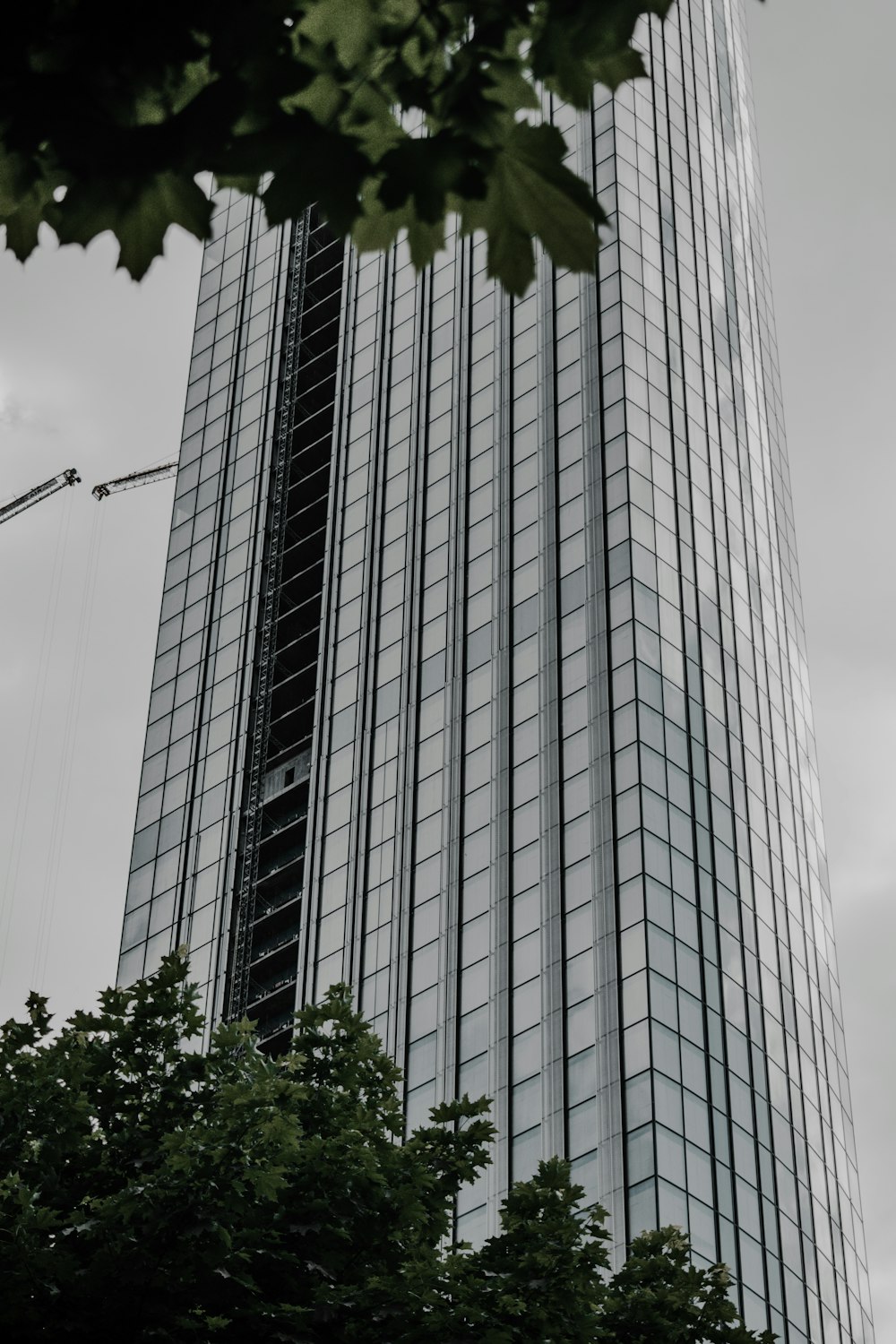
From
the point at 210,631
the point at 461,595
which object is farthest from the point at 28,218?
the point at 210,631

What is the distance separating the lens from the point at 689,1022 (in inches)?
2055

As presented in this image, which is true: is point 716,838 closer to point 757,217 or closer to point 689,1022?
point 689,1022

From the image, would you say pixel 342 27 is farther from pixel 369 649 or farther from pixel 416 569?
pixel 369 649

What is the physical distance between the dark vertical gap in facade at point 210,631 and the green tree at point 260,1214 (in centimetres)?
4890

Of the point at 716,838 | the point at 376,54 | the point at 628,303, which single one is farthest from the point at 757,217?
the point at 376,54

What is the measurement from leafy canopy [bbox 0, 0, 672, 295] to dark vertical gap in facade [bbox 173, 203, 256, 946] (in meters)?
61.9

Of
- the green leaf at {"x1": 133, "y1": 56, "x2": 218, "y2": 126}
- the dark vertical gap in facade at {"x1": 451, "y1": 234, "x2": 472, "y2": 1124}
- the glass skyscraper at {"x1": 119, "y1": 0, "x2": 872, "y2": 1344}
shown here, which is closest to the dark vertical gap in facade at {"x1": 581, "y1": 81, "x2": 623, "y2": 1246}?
the glass skyscraper at {"x1": 119, "y1": 0, "x2": 872, "y2": 1344}

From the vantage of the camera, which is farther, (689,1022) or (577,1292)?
(689,1022)

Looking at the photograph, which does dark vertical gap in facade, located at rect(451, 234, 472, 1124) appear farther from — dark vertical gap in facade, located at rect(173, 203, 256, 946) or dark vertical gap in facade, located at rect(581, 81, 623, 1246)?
dark vertical gap in facade, located at rect(173, 203, 256, 946)

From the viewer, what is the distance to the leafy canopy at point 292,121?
523 cm

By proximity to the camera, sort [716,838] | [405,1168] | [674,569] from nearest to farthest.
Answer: [405,1168] → [716,838] → [674,569]

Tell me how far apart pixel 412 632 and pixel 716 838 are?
622 inches

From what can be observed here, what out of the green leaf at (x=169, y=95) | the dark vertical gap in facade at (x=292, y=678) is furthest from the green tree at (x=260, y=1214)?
the dark vertical gap in facade at (x=292, y=678)

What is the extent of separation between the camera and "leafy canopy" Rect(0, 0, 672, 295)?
5234 millimetres
